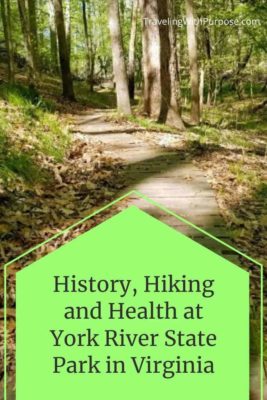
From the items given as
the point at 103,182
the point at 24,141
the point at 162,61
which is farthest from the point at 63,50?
the point at 103,182

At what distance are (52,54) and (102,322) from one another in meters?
30.4

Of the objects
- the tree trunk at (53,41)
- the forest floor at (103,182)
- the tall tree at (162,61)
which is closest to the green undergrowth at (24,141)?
the forest floor at (103,182)

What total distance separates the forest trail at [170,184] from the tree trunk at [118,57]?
4.64 meters

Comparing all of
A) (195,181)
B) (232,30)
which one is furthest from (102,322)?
(232,30)

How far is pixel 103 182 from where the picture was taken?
5418mm

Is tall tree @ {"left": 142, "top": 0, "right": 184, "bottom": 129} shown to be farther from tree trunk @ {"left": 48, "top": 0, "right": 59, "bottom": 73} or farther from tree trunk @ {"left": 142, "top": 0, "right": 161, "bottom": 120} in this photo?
tree trunk @ {"left": 48, "top": 0, "right": 59, "bottom": 73}

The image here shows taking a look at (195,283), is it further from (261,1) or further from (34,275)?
(261,1)

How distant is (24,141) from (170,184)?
81.1 inches

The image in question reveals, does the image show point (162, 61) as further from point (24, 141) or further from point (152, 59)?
point (24, 141)

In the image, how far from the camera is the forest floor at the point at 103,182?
4.04m

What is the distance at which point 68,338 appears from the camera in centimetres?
184

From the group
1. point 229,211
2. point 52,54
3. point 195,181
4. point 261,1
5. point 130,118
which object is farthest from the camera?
point 52,54

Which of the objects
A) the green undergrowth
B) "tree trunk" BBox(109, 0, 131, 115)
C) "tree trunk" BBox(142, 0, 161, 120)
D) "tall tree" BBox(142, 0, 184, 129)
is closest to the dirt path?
the green undergrowth

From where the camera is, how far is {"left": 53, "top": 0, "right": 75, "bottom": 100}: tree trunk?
15.7 m
